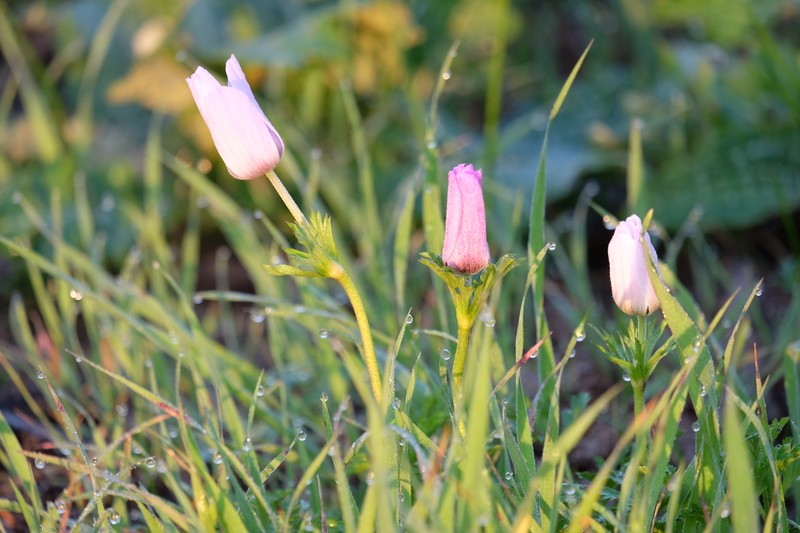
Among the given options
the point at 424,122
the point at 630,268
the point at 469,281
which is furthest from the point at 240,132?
the point at 424,122

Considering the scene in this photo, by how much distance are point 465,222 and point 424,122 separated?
3.50 ft

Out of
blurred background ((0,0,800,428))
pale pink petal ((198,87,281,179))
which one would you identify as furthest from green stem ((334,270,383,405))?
blurred background ((0,0,800,428))

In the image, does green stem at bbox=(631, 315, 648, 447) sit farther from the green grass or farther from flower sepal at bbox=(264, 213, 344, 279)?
flower sepal at bbox=(264, 213, 344, 279)

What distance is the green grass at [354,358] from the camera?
0.86m

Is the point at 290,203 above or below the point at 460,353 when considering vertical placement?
above

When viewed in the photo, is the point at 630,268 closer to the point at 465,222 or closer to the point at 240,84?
the point at 465,222

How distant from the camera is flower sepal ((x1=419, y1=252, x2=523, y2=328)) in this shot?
2.79ft

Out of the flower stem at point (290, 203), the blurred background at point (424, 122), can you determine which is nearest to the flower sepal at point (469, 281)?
the flower stem at point (290, 203)

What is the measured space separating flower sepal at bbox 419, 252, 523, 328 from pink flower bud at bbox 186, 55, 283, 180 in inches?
6.9

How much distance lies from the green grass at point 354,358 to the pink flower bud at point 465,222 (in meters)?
0.06

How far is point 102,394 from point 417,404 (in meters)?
0.57

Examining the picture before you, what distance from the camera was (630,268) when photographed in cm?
85

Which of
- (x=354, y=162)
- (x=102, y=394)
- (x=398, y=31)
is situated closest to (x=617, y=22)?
(x=398, y=31)

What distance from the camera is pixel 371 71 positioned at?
2248mm
